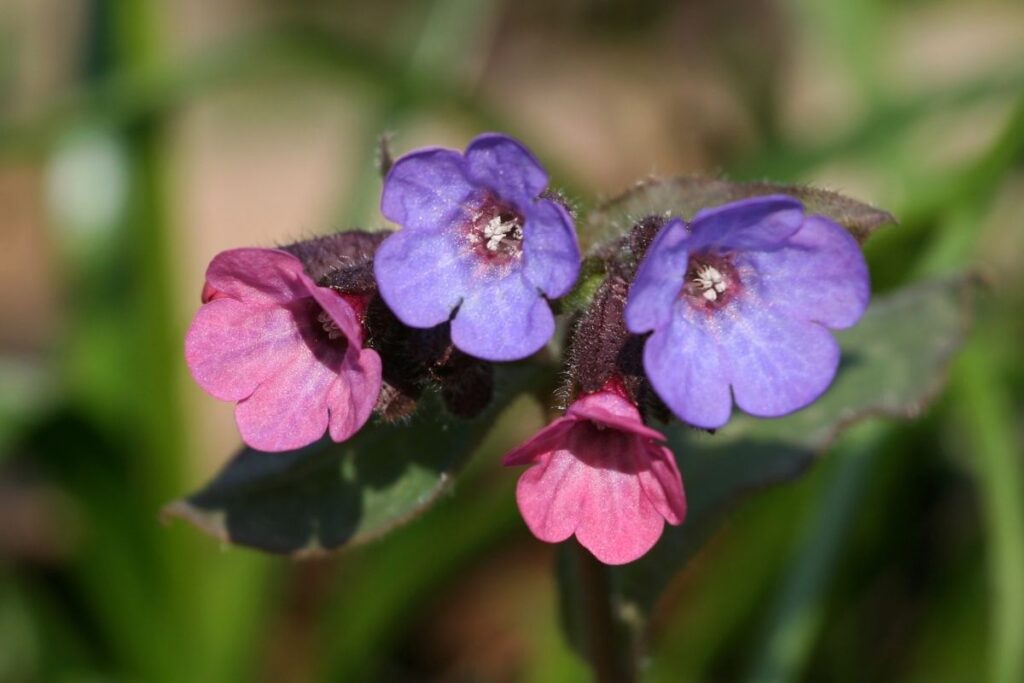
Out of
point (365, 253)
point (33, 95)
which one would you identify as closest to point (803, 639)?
point (365, 253)

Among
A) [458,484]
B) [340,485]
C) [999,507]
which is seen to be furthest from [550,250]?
[458,484]

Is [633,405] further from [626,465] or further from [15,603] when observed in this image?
[15,603]

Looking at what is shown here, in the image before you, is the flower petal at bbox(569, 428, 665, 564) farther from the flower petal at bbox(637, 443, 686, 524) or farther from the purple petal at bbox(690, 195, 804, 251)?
the purple petal at bbox(690, 195, 804, 251)

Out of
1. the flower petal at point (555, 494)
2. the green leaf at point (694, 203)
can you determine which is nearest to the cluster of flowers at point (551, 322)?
the flower petal at point (555, 494)

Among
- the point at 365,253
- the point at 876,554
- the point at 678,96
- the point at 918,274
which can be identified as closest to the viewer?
the point at 365,253

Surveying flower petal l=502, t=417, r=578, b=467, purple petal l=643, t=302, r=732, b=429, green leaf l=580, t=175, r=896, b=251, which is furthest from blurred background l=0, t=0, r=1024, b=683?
flower petal l=502, t=417, r=578, b=467
